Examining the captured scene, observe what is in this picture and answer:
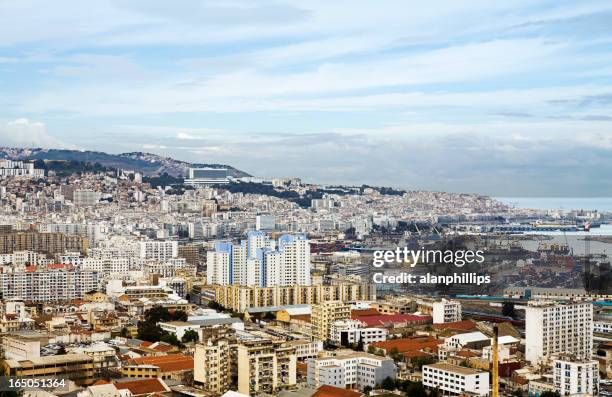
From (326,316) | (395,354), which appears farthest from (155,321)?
(395,354)

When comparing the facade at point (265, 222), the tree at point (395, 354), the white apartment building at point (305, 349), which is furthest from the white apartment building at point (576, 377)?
the facade at point (265, 222)

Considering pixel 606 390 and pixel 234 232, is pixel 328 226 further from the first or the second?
pixel 606 390

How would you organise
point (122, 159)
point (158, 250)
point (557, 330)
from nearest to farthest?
point (557, 330)
point (158, 250)
point (122, 159)

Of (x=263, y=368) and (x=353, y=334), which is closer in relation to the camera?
(x=263, y=368)

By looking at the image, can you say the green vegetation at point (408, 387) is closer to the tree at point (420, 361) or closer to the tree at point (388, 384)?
the tree at point (388, 384)

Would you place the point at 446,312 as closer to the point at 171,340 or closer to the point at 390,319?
the point at 390,319
